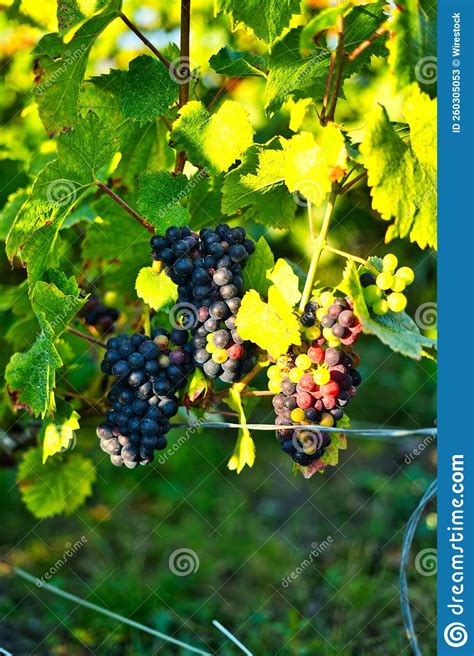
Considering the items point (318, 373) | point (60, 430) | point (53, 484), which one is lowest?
point (53, 484)

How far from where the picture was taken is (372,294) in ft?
4.14

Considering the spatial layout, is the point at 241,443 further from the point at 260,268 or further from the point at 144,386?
the point at 260,268

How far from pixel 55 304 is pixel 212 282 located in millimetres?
314

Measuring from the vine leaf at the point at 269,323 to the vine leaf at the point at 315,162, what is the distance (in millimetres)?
203

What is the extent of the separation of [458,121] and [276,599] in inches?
69.4

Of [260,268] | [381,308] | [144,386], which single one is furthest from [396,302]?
[144,386]

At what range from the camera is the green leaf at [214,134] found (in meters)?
1.35

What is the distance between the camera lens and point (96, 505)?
306cm

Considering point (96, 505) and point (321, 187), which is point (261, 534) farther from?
point (321, 187)

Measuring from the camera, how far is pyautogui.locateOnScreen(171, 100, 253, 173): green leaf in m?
1.35

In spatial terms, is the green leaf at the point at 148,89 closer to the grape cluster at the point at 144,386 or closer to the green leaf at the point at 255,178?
the green leaf at the point at 255,178

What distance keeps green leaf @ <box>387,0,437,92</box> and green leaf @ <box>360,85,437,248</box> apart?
46cm

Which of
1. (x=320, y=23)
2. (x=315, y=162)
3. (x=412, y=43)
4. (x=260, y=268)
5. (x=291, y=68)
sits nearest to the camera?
(x=320, y=23)

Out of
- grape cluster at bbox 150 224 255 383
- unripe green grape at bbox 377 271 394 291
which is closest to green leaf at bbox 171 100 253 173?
grape cluster at bbox 150 224 255 383
